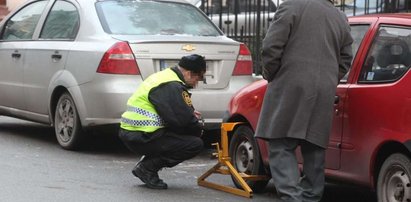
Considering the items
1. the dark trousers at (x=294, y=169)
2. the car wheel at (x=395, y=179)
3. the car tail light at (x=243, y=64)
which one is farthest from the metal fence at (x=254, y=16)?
the car wheel at (x=395, y=179)

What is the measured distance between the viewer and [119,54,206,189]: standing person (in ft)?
21.7

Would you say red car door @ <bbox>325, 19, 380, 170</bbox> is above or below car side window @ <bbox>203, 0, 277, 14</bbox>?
above

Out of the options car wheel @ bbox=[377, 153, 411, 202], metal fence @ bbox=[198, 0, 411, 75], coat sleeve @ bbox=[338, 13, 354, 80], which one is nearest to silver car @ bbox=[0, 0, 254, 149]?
metal fence @ bbox=[198, 0, 411, 75]

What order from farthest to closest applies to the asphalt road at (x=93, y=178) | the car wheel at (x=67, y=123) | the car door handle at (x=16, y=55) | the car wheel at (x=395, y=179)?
the car door handle at (x=16, y=55) → the car wheel at (x=67, y=123) → the asphalt road at (x=93, y=178) → the car wheel at (x=395, y=179)

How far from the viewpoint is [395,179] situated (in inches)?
210

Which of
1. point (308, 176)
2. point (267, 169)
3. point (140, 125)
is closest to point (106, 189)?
point (140, 125)

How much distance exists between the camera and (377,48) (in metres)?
5.70

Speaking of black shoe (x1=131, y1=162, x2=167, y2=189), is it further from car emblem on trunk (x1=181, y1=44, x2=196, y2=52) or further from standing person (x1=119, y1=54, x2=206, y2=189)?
car emblem on trunk (x1=181, y1=44, x2=196, y2=52)

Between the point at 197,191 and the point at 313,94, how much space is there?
5.69ft

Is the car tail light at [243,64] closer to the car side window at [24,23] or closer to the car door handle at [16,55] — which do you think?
the car side window at [24,23]

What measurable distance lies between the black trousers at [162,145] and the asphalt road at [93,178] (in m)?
0.27

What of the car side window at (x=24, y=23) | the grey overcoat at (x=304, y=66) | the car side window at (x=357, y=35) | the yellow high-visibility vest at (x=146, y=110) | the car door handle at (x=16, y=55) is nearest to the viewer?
the grey overcoat at (x=304, y=66)

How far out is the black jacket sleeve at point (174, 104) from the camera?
6.60 m

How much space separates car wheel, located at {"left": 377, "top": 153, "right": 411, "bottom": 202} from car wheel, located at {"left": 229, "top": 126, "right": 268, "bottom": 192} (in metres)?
1.40
